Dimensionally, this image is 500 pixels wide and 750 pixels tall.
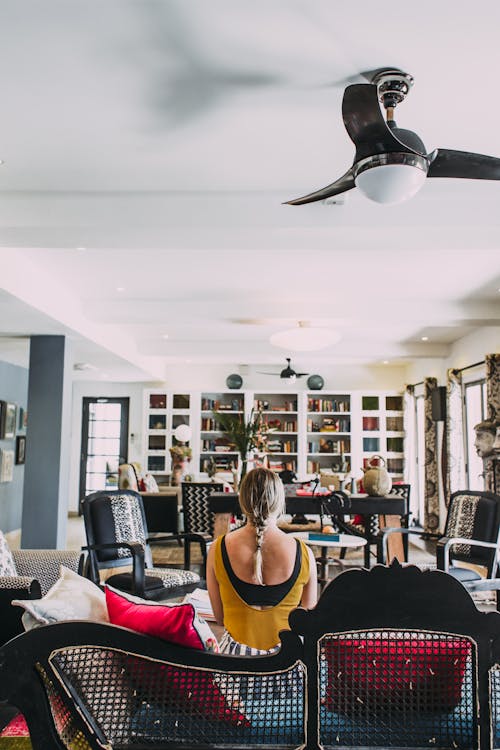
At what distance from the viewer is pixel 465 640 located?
1.37 meters

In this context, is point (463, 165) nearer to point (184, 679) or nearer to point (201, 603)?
point (184, 679)

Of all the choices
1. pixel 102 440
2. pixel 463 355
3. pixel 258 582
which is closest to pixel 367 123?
pixel 258 582

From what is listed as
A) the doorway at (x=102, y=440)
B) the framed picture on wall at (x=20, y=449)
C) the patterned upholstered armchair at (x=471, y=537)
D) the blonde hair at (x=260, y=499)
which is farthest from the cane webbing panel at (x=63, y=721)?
the doorway at (x=102, y=440)

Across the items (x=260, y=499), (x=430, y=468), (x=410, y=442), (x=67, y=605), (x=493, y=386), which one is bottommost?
(x=67, y=605)

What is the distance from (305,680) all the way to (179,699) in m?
0.29

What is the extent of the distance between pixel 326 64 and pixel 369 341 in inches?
265

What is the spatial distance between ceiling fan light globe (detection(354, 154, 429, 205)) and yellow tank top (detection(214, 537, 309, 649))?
4.50 feet

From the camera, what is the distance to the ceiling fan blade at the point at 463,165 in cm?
231

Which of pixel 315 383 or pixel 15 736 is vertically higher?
pixel 315 383

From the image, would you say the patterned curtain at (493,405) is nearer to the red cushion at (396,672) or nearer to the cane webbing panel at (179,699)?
the red cushion at (396,672)

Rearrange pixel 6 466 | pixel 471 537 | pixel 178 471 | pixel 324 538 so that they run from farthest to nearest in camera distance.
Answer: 1. pixel 178 471
2. pixel 6 466
3. pixel 324 538
4. pixel 471 537

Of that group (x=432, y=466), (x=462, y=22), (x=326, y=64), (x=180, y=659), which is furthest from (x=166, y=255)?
(x=432, y=466)

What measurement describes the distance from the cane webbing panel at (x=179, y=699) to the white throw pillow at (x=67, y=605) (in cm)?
27

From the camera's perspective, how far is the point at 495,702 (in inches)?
53.7
